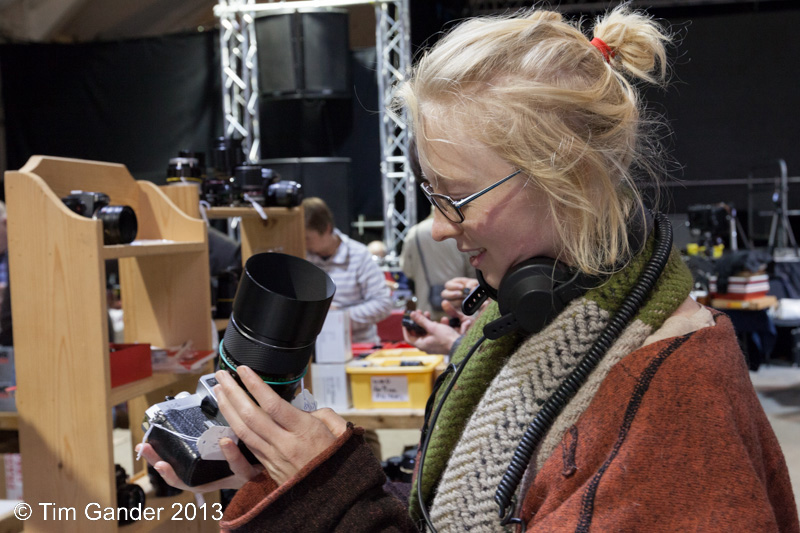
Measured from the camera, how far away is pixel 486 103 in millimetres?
797

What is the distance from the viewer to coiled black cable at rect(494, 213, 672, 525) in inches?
30.1

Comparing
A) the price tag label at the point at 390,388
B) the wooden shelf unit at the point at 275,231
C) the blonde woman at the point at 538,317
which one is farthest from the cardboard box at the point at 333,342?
the blonde woman at the point at 538,317

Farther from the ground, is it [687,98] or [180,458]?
[687,98]

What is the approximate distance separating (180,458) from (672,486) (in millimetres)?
558

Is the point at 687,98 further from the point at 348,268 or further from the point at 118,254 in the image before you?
the point at 118,254

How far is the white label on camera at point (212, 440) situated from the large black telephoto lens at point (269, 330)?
0.22 ft

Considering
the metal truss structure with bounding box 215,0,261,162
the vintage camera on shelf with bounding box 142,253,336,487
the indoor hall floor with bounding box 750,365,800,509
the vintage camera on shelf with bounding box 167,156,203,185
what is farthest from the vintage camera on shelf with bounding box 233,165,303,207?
the metal truss structure with bounding box 215,0,261,162

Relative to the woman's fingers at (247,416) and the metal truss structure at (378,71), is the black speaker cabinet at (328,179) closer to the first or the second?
the metal truss structure at (378,71)

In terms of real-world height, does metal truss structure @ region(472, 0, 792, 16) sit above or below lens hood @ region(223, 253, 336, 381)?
above

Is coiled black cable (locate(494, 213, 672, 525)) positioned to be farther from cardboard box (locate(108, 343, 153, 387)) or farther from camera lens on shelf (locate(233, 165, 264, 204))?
camera lens on shelf (locate(233, 165, 264, 204))

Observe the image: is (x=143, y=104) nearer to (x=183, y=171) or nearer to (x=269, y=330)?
(x=183, y=171)

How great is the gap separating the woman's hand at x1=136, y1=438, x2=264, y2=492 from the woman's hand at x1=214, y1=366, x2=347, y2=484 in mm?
40

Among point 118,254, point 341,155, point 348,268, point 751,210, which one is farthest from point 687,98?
point 118,254

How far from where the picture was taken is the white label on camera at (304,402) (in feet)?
2.97
